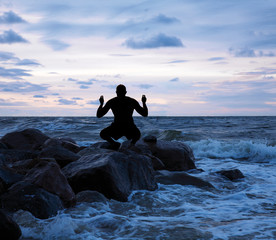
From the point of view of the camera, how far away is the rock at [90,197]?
5.51 metres

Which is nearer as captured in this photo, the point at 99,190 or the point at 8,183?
the point at 8,183

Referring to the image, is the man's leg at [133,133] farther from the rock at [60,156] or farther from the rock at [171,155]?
the rock at [171,155]

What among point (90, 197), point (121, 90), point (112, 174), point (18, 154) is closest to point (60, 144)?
point (18, 154)

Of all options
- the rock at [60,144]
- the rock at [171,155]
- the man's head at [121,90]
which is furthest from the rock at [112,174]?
the rock at [60,144]

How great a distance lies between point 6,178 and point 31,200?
829 mm

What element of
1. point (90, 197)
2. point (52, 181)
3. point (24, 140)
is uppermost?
point (24, 140)

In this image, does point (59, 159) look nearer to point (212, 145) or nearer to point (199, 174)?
point (199, 174)

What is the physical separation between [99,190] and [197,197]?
6.28 feet

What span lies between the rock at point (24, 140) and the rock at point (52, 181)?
5967 millimetres

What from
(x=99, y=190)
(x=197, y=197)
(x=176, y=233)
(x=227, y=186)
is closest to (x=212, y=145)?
(x=227, y=186)

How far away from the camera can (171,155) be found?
9539 mm

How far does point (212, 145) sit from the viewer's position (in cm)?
1533

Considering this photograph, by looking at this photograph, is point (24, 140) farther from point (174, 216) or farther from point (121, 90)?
point (174, 216)

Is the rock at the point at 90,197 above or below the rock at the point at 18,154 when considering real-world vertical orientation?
below
